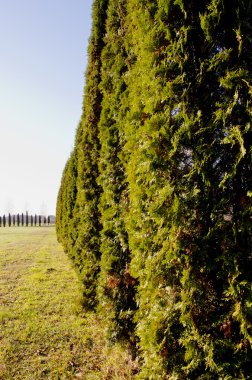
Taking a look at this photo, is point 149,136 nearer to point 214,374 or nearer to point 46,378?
point 214,374

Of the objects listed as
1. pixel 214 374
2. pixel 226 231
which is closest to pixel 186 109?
pixel 226 231

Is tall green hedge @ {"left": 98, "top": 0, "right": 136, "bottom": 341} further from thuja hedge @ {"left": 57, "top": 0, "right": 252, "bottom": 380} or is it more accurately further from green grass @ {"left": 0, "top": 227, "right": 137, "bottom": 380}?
thuja hedge @ {"left": 57, "top": 0, "right": 252, "bottom": 380}

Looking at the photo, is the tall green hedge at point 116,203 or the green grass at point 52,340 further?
the tall green hedge at point 116,203

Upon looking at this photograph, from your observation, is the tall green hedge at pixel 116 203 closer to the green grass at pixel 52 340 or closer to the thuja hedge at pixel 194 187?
the green grass at pixel 52 340

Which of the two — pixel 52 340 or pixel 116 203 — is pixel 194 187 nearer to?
pixel 116 203

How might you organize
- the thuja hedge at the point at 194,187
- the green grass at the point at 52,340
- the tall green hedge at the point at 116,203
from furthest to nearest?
the tall green hedge at the point at 116,203 < the green grass at the point at 52,340 < the thuja hedge at the point at 194,187

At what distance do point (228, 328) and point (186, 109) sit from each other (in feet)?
6.93

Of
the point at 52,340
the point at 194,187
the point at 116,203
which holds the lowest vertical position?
the point at 52,340

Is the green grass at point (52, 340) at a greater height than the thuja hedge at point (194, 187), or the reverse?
the thuja hedge at point (194, 187)

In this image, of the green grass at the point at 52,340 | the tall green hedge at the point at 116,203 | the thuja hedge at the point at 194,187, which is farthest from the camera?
the tall green hedge at the point at 116,203

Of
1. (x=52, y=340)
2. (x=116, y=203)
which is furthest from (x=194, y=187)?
(x=52, y=340)

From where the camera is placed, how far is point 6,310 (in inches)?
295

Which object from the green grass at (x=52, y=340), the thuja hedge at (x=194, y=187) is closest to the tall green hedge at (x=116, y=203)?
the green grass at (x=52, y=340)

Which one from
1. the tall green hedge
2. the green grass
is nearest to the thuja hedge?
the tall green hedge
